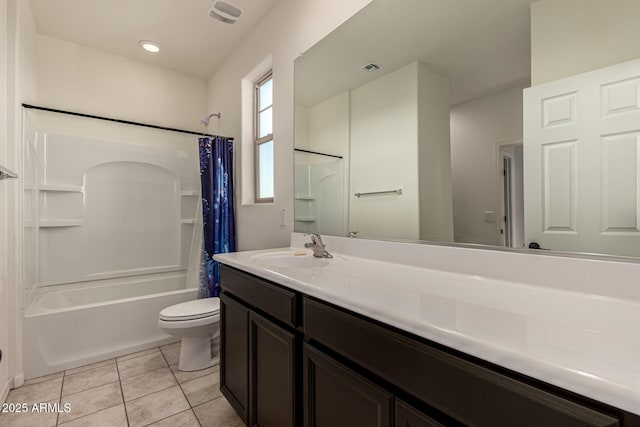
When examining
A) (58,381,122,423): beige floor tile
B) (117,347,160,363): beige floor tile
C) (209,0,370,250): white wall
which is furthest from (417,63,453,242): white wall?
(117,347,160,363): beige floor tile

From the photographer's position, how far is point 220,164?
8.75ft

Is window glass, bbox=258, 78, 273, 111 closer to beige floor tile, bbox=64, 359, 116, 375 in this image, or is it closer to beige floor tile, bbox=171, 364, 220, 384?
beige floor tile, bbox=171, 364, 220, 384

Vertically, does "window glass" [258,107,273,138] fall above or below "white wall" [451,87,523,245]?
above

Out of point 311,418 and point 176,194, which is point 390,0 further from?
point 176,194

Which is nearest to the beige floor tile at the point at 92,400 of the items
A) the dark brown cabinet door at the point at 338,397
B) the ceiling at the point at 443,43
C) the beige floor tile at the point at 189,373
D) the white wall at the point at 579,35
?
the beige floor tile at the point at 189,373

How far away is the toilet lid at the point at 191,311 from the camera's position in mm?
1976

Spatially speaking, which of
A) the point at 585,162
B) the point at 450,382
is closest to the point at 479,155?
the point at 585,162

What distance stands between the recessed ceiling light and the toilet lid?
234 cm

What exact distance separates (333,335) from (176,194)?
285cm

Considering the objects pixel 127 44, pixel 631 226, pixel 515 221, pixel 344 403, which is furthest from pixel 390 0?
pixel 127 44

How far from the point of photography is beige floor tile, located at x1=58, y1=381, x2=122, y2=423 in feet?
5.28

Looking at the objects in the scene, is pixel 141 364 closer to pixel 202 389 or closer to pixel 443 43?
pixel 202 389

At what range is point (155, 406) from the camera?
5.48ft

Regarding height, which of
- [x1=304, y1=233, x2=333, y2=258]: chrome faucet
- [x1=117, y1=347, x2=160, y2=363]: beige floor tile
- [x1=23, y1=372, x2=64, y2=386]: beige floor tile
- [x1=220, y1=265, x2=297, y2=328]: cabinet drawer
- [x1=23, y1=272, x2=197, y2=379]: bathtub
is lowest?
[x1=117, y1=347, x2=160, y2=363]: beige floor tile
